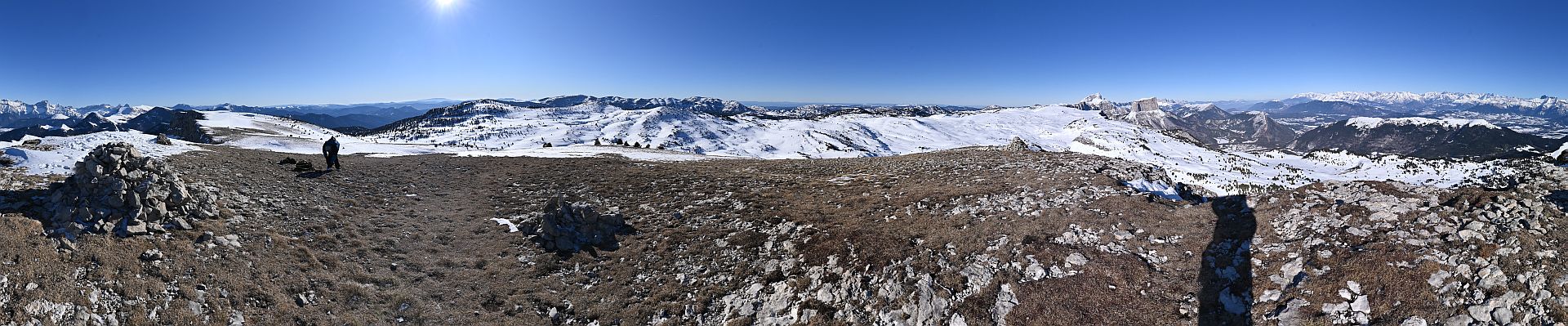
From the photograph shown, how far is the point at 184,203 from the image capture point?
14578 millimetres

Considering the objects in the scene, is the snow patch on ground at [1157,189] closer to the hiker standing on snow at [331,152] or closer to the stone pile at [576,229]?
the stone pile at [576,229]

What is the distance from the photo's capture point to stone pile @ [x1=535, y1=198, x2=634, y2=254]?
16.8 meters

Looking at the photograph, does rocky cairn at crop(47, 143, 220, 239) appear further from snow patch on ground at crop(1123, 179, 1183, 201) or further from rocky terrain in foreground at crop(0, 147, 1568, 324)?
snow patch on ground at crop(1123, 179, 1183, 201)

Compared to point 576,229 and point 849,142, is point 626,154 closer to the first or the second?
point 576,229

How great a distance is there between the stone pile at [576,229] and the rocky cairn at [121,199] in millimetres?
8692

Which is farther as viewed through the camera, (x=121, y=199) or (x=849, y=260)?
(x=849, y=260)

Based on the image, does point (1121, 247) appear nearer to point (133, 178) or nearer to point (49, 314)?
point (49, 314)

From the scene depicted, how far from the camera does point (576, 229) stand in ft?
57.6

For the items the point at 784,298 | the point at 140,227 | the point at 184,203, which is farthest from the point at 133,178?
the point at 784,298

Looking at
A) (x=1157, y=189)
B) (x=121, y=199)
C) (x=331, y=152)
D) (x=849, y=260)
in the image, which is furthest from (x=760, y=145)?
(x=121, y=199)

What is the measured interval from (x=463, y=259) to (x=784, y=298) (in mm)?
10370

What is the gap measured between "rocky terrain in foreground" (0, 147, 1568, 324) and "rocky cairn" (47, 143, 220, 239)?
0.33 metres

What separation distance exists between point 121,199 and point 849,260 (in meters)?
18.2

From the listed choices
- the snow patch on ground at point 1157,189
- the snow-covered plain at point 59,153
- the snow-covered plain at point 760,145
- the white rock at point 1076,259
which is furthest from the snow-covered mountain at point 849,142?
the snow-covered plain at point 59,153
